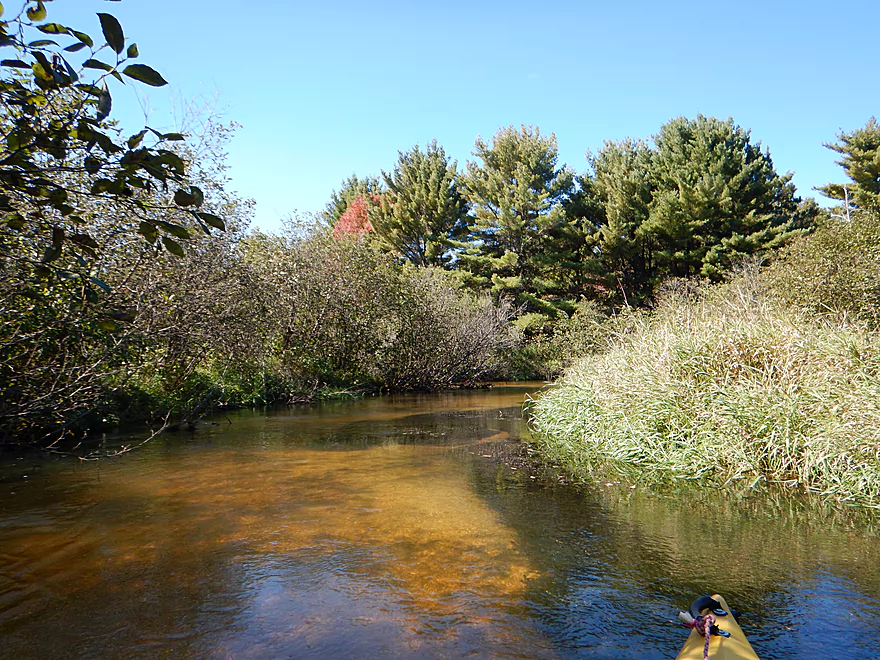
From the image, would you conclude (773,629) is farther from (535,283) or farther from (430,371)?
(535,283)

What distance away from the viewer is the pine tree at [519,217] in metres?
32.2


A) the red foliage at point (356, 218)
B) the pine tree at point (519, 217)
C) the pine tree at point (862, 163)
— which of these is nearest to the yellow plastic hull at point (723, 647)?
the pine tree at point (519, 217)

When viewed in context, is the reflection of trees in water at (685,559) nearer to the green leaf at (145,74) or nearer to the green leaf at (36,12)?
the green leaf at (145,74)

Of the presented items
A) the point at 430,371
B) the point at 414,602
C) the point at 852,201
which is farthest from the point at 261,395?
the point at 852,201

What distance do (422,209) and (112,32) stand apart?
3530 centimetres

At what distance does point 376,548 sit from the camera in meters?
5.07

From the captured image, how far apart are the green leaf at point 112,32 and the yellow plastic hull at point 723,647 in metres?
3.41

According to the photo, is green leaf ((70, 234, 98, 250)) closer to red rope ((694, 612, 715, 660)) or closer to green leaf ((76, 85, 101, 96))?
green leaf ((76, 85, 101, 96))

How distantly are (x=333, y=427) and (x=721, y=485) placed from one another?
7.81 metres

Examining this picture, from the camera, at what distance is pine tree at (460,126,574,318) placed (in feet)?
105

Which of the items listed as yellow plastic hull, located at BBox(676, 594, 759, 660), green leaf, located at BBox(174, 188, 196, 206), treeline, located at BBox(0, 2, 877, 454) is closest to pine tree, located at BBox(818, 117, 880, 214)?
treeline, located at BBox(0, 2, 877, 454)

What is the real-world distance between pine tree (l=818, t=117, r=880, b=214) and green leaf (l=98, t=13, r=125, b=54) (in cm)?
3416

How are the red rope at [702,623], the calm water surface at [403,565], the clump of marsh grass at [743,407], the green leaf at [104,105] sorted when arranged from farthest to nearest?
the clump of marsh grass at [743,407], the calm water surface at [403,565], the red rope at [702,623], the green leaf at [104,105]

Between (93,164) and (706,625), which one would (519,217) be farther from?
(93,164)
